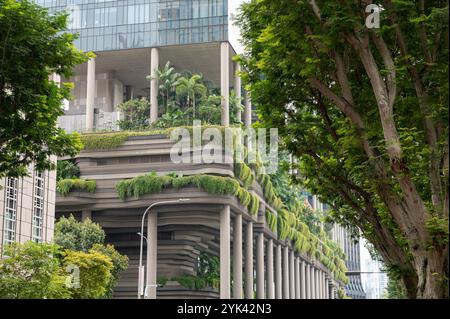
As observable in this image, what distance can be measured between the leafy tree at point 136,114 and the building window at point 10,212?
33756mm

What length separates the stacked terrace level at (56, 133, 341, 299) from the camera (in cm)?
6016

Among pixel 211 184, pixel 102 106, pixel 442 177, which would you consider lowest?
pixel 442 177

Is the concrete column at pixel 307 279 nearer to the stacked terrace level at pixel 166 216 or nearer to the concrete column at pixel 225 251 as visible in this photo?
the stacked terrace level at pixel 166 216

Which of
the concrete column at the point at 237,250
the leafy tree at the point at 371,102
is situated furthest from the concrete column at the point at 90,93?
the leafy tree at the point at 371,102

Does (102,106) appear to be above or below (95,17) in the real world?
below

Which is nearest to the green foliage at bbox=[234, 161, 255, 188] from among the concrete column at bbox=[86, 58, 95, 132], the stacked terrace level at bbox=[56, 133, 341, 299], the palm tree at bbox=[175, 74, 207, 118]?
the stacked terrace level at bbox=[56, 133, 341, 299]

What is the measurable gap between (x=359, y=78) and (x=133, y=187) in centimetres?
4599

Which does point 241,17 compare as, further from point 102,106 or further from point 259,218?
point 102,106

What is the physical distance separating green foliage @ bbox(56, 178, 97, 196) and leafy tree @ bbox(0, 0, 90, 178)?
146 feet

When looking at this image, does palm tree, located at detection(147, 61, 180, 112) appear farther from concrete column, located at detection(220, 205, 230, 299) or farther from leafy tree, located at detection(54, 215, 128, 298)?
leafy tree, located at detection(54, 215, 128, 298)

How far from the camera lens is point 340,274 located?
126 meters

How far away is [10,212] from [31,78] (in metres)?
24.1

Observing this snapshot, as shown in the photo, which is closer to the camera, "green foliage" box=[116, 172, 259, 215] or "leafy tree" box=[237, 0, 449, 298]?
"leafy tree" box=[237, 0, 449, 298]
